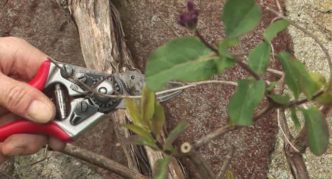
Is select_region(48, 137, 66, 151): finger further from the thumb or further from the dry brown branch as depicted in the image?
the dry brown branch

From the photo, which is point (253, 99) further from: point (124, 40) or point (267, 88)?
point (124, 40)

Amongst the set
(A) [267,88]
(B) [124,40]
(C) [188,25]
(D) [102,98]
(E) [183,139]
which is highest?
(C) [188,25]

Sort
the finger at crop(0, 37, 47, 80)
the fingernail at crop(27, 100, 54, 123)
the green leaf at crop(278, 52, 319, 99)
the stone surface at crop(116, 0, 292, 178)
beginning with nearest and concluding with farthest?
the green leaf at crop(278, 52, 319, 99)
the fingernail at crop(27, 100, 54, 123)
the finger at crop(0, 37, 47, 80)
the stone surface at crop(116, 0, 292, 178)

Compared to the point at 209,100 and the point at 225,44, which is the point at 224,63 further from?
the point at 209,100

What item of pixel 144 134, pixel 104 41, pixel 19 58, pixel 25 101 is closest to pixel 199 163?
pixel 144 134

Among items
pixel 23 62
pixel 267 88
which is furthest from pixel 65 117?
pixel 267 88

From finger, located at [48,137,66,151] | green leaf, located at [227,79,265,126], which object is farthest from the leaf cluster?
finger, located at [48,137,66,151]
